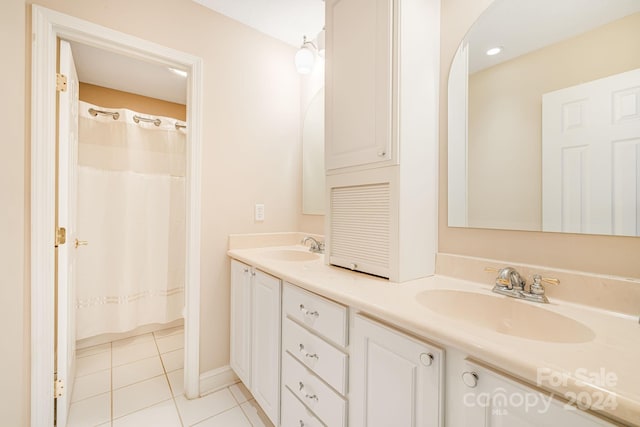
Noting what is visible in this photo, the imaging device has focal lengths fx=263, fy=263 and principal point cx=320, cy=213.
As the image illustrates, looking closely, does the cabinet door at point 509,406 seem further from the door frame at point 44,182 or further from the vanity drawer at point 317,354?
the door frame at point 44,182

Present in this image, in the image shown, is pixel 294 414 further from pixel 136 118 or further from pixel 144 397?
pixel 136 118

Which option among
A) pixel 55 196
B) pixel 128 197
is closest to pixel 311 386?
pixel 55 196

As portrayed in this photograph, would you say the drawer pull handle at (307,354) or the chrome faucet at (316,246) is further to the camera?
the chrome faucet at (316,246)

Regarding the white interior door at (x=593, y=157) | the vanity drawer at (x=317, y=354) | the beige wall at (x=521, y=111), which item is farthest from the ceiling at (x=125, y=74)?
the white interior door at (x=593, y=157)

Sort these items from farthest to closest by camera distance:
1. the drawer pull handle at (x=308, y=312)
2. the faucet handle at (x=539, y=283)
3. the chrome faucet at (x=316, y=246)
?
the chrome faucet at (x=316, y=246) → the drawer pull handle at (x=308, y=312) → the faucet handle at (x=539, y=283)

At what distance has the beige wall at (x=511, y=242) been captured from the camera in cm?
80

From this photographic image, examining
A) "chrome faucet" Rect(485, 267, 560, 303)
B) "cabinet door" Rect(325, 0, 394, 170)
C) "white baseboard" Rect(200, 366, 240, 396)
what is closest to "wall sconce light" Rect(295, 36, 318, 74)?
"cabinet door" Rect(325, 0, 394, 170)

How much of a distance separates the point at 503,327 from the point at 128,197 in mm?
2722

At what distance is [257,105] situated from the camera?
1902 millimetres

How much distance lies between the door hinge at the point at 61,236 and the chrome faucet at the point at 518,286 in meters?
1.96

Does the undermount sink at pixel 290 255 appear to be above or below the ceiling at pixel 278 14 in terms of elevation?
below

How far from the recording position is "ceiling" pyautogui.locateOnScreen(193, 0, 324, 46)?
5.41ft

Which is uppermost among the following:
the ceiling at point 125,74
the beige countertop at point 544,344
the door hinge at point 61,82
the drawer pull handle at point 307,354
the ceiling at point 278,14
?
the ceiling at point 278,14

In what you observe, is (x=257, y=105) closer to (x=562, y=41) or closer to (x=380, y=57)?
(x=380, y=57)
